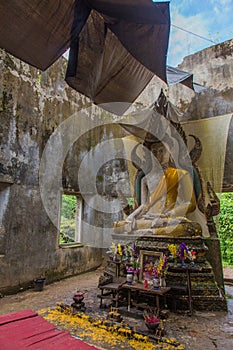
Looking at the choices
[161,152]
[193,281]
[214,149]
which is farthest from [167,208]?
[214,149]

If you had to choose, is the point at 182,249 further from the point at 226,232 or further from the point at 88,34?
the point at 226,232

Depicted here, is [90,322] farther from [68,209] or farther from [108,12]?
[68,209]

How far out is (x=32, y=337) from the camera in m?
1.57

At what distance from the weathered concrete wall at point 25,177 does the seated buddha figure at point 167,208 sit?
5.53 feet

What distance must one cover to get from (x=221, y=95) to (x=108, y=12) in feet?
Answer: 18.4

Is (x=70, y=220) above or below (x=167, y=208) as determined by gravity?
below

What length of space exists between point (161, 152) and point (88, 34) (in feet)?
14.6

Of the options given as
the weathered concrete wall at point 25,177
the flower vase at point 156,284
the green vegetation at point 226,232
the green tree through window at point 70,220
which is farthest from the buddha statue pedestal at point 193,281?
the green vegetation at point 226,232

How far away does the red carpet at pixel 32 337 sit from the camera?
1460 mm

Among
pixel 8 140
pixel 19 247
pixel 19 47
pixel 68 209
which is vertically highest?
pixel 8 140

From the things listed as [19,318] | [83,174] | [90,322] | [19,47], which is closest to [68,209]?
[83,174]

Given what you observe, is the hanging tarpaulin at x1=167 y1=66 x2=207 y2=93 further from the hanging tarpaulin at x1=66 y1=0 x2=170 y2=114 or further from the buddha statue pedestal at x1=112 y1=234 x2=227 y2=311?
the hanging tarpaulin at x1=66 y1=0 x2=170 y2=114

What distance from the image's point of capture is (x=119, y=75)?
Result: 1.94m


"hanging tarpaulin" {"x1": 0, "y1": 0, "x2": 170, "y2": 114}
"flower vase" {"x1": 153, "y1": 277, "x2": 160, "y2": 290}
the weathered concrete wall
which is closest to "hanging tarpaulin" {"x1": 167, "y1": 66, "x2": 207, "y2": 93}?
the weathered concrete wall
